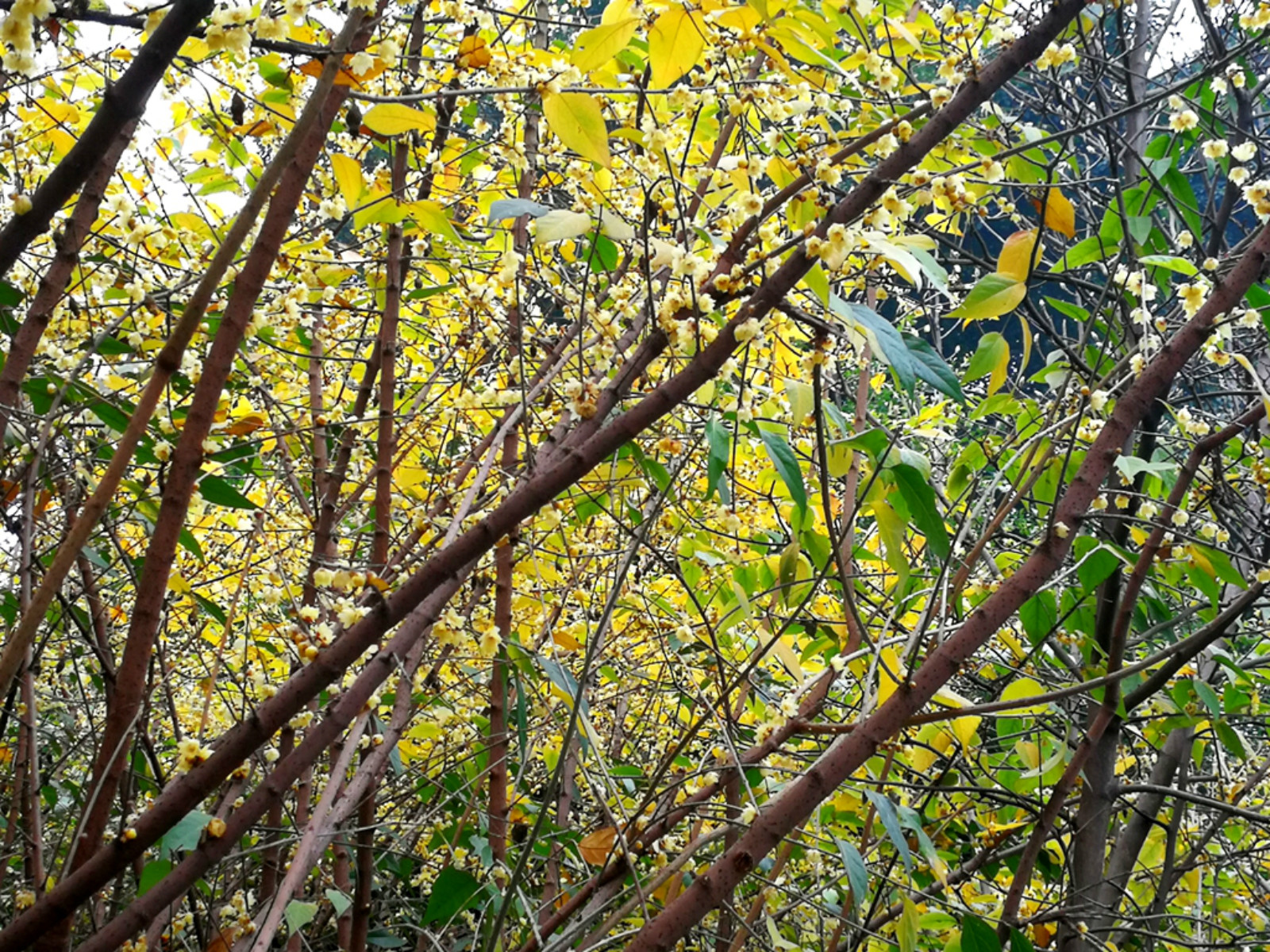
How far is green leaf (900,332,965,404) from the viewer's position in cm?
124

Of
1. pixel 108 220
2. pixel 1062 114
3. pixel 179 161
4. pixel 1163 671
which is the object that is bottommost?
pixel 1163 671

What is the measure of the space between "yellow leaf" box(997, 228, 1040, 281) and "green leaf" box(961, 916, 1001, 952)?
34.5 inches

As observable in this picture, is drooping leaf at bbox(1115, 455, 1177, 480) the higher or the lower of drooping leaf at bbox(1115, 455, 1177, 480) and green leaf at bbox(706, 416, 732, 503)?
the higher

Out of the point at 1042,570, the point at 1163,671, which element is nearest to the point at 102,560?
the point at 1042,570

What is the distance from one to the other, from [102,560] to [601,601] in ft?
→ 3.73

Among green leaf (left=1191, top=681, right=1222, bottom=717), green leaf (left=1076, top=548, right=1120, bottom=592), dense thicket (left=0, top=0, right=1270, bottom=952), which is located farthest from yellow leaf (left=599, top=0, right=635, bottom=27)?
green leaf (left=1191, top=681, right=1222, bottom=717)

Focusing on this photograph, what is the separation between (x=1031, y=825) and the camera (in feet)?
8.81

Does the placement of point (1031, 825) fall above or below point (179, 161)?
below

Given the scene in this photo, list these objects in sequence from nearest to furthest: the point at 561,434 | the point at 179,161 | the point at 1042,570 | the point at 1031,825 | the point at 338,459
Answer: the point at 1042,570 → the point at 561,434 → the point at 338,459 → the point at 179,161 → the point at 1031,825

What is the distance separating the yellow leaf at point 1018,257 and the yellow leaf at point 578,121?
0.60 meters

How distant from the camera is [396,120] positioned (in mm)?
1319

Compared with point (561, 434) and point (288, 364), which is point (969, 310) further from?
point (288, 364)

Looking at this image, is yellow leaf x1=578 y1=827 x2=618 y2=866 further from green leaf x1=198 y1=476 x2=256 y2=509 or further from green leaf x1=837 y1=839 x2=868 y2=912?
green leaf x1=198 y1=476 x2=256 y2=509

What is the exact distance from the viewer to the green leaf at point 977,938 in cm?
143
